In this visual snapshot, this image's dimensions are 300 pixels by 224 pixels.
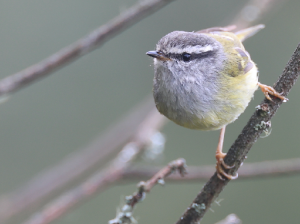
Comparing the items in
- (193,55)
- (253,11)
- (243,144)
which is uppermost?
(253,11)

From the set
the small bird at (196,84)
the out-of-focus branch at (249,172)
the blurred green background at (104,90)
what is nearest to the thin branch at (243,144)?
the out-of-focus branch at (249,172)

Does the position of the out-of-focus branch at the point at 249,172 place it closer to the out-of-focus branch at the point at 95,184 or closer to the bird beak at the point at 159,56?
the out-of-focus branch at the point at 95,184

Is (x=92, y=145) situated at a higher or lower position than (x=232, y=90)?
higher

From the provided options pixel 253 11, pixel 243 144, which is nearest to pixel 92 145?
pixel 243 144

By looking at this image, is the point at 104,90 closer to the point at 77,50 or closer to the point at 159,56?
the point at 159,56

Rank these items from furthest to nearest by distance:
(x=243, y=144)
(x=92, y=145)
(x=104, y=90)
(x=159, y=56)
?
(x=104, y=90) → (x=92, y=145) → (x=159, y=56) → (x=243, y=144)

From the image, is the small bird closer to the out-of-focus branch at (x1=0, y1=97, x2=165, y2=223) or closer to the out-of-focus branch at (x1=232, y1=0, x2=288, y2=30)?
the out-of-focus branch at (x1=0, y1=97, x2=165, y2=223)

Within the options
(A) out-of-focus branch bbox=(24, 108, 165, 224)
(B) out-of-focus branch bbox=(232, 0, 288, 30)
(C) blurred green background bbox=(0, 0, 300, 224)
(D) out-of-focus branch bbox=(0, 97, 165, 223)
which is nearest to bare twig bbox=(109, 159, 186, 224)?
(A) out-of-focus branch bbox=(24, 108, 165, 224)

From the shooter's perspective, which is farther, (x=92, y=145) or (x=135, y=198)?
(x=92, y=145)
